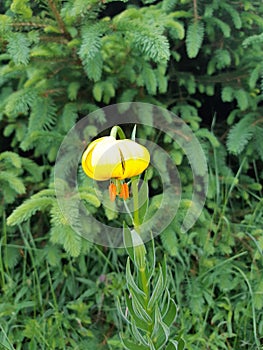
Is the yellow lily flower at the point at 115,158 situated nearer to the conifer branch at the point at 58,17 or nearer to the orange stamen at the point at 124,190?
the orange stamen at the point at 124,190

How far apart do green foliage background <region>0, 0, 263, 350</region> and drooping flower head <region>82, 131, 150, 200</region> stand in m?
0.58

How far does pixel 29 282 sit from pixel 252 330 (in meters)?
0.88

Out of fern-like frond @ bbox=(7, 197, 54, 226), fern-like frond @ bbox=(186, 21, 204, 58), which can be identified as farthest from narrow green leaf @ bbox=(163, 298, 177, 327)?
fern-like frond @ bbox=(186, 21, 204, 58)

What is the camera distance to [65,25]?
1.77m

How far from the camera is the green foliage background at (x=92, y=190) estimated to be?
1.63 m

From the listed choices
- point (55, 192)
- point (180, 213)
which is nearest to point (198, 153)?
point (180, 213)

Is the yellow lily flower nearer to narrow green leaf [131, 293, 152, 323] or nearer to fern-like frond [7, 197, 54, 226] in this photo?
narrow green leaf [131, 293, 152, 323]

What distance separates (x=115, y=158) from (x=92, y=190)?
2.34 feet

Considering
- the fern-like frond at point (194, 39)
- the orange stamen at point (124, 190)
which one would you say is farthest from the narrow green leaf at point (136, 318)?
the fern-like frond at point (194, 39)

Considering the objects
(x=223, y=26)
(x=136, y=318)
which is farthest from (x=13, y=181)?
(x=223, y=26)

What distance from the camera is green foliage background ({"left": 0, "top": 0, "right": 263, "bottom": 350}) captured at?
Answer: 5.35 feet

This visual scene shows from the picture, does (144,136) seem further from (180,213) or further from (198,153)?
(180,213)

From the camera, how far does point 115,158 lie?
0.89 meters

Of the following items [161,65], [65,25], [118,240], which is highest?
[65,25]
